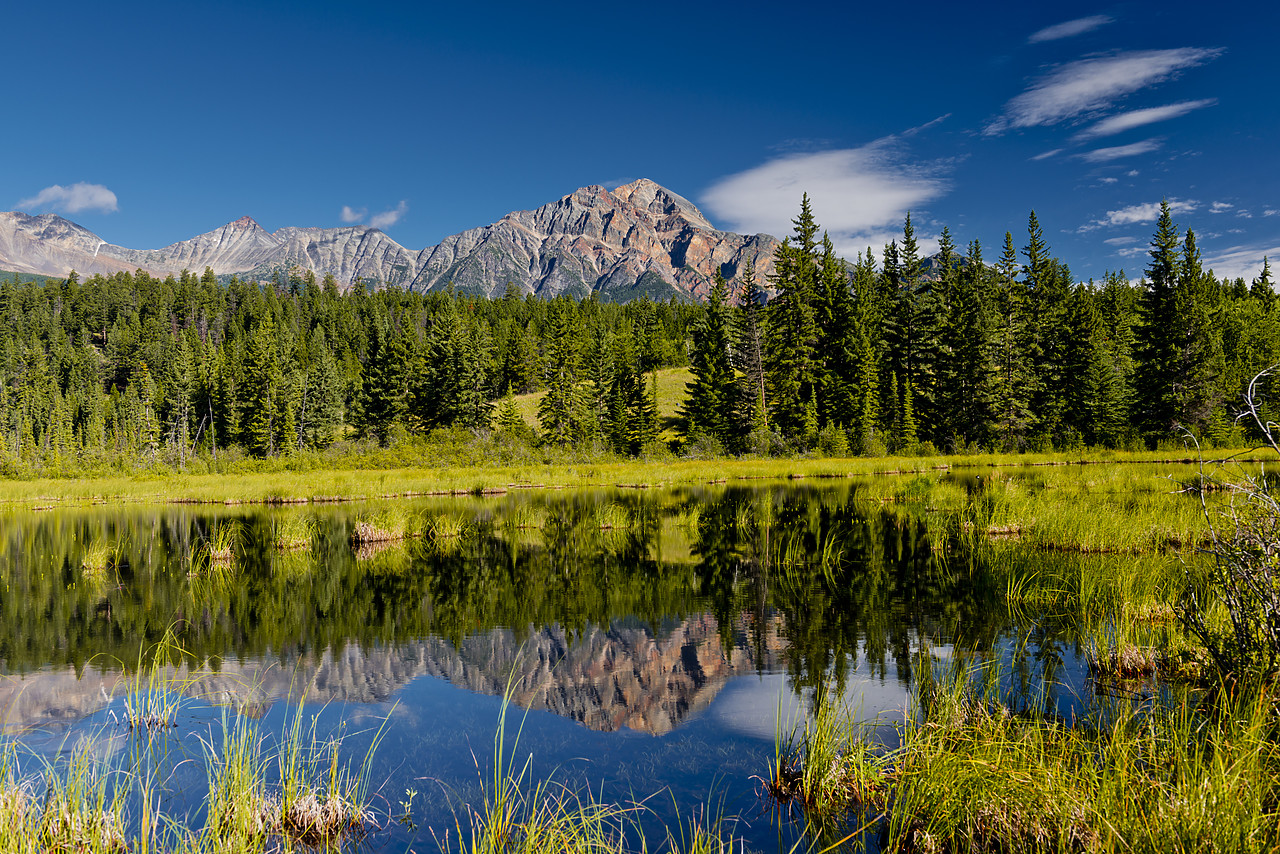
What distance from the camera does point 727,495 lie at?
36.2 metres

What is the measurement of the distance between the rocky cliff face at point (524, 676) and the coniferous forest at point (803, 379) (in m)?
41.9

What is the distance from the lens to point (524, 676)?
10.8 meters

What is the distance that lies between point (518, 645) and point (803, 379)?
57786 mm

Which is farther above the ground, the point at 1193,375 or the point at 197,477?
the point at 1193,375

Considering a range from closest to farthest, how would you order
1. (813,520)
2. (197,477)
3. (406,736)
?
(406,736), (813,520), (197,477)

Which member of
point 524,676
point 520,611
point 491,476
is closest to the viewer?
point 524,676

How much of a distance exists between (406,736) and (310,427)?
291ft

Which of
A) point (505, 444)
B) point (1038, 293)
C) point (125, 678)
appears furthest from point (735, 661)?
point (1038, 293)

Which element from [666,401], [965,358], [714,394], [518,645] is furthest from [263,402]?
[518,645]

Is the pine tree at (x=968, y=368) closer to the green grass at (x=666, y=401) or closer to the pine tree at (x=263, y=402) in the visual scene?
the green grass at (x=666, y=401)

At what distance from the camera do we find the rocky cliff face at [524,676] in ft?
30.9

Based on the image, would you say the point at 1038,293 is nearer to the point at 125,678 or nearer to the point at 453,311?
the point at 453,311

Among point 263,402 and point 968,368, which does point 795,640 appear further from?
point 263,402

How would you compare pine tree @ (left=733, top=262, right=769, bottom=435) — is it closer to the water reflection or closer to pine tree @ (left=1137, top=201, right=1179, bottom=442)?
pine tree @ (left=1137, top=201, right=1179, bottom=442)
